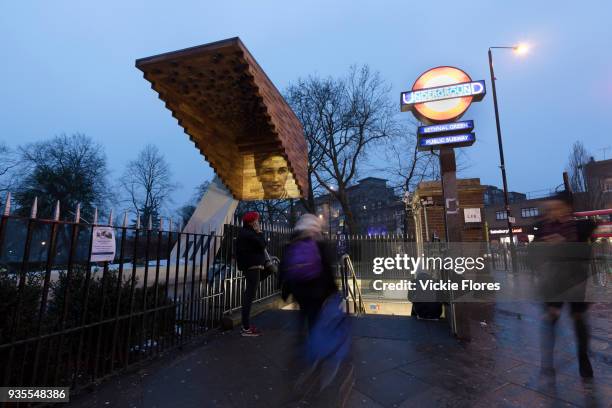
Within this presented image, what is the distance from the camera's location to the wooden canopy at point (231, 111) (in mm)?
6531

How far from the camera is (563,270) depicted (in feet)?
12.5

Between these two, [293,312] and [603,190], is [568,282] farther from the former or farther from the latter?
[603,190]

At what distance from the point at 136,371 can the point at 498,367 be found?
4.62m

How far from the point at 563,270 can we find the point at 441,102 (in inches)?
145

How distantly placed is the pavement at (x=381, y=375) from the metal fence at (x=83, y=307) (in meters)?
0.36

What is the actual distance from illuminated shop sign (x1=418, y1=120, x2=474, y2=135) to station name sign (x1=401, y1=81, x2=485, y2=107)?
0.60m

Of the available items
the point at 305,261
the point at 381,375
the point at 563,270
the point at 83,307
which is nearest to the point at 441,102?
the point at 563,270

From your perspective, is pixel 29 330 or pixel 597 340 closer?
pixel 29 330

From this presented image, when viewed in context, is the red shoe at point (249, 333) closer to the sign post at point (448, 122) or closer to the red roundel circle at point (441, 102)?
the sign post at point (448, 122)

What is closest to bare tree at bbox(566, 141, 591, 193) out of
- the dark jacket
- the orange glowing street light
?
the orange glowing street light

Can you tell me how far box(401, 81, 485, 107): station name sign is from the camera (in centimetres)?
596

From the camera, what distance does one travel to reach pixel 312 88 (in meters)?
25.1

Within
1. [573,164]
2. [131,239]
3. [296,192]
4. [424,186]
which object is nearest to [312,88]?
[424,186]

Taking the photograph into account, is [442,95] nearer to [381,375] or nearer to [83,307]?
[381,375]
